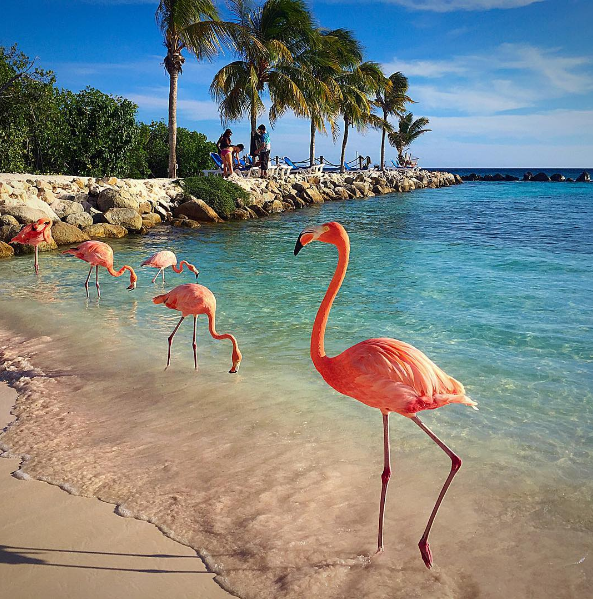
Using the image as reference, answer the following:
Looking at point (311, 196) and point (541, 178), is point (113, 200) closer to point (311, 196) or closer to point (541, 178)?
point (311, 196)

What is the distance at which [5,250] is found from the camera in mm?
12773

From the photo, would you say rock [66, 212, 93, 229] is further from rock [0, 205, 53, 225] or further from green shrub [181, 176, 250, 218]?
green shrub [181, 176, 250, 218]

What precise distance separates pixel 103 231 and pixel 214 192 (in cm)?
662

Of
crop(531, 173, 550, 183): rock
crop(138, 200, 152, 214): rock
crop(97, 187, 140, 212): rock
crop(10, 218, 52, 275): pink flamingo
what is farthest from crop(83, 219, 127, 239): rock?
crop(531, 173, 550, 183): rock

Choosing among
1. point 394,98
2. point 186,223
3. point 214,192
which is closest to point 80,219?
point 186,223

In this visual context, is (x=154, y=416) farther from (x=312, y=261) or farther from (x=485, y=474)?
(x=312, y=261)

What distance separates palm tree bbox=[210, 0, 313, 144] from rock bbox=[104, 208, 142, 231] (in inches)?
459

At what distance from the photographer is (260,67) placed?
2755 cm

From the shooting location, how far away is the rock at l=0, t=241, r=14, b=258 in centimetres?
1270

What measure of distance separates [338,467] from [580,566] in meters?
1.62

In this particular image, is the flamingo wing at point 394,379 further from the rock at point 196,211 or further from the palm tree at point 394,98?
the palm tree at point 394,98

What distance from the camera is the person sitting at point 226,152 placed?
24.7 metres

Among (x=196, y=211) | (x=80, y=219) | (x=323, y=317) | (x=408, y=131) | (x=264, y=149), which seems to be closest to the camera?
(x=323, y=317)

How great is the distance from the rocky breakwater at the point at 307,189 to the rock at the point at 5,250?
420 inches
